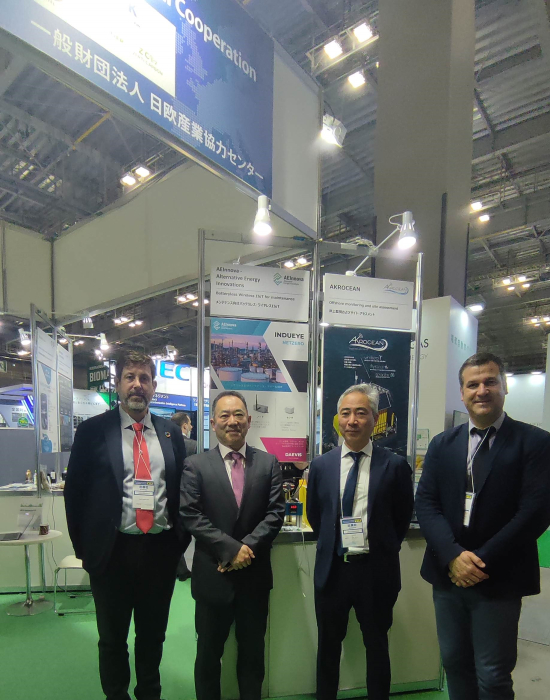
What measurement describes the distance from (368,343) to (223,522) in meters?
1.50

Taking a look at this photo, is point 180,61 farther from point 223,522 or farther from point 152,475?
point 223,522

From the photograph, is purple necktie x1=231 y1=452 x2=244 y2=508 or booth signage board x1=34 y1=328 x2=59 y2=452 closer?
purple necktie x1=231 y1=452 x2=244 y2=508

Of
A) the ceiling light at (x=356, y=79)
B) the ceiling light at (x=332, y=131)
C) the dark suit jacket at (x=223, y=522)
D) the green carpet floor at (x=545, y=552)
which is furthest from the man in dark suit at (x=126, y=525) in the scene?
the green carpet floor at (x=545, y=552)

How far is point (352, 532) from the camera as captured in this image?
1955 mm

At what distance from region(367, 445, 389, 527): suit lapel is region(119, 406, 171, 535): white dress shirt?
92 centimetres

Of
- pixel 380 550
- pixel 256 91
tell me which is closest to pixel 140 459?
pixel 380 550

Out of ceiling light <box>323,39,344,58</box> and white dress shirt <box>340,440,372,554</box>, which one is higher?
ceiling light <box>323,39,344,58</box>

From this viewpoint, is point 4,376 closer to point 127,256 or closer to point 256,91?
point 127,256

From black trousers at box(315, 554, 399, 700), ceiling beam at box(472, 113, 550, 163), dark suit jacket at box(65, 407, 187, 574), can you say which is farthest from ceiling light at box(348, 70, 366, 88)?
black trousers at box(315, 554, 399, 700)

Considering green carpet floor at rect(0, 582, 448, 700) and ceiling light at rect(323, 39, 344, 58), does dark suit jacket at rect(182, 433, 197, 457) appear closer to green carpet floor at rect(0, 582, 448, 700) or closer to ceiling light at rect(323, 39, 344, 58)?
green carpet floor at rect(0, 582, 448, 700)

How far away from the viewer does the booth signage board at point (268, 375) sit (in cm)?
262

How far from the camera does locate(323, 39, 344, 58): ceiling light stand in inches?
169

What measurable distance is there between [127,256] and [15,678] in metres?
3.37

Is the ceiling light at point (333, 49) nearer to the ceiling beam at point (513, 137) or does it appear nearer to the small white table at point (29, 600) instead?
the ceiling beam at point (513, 137)
